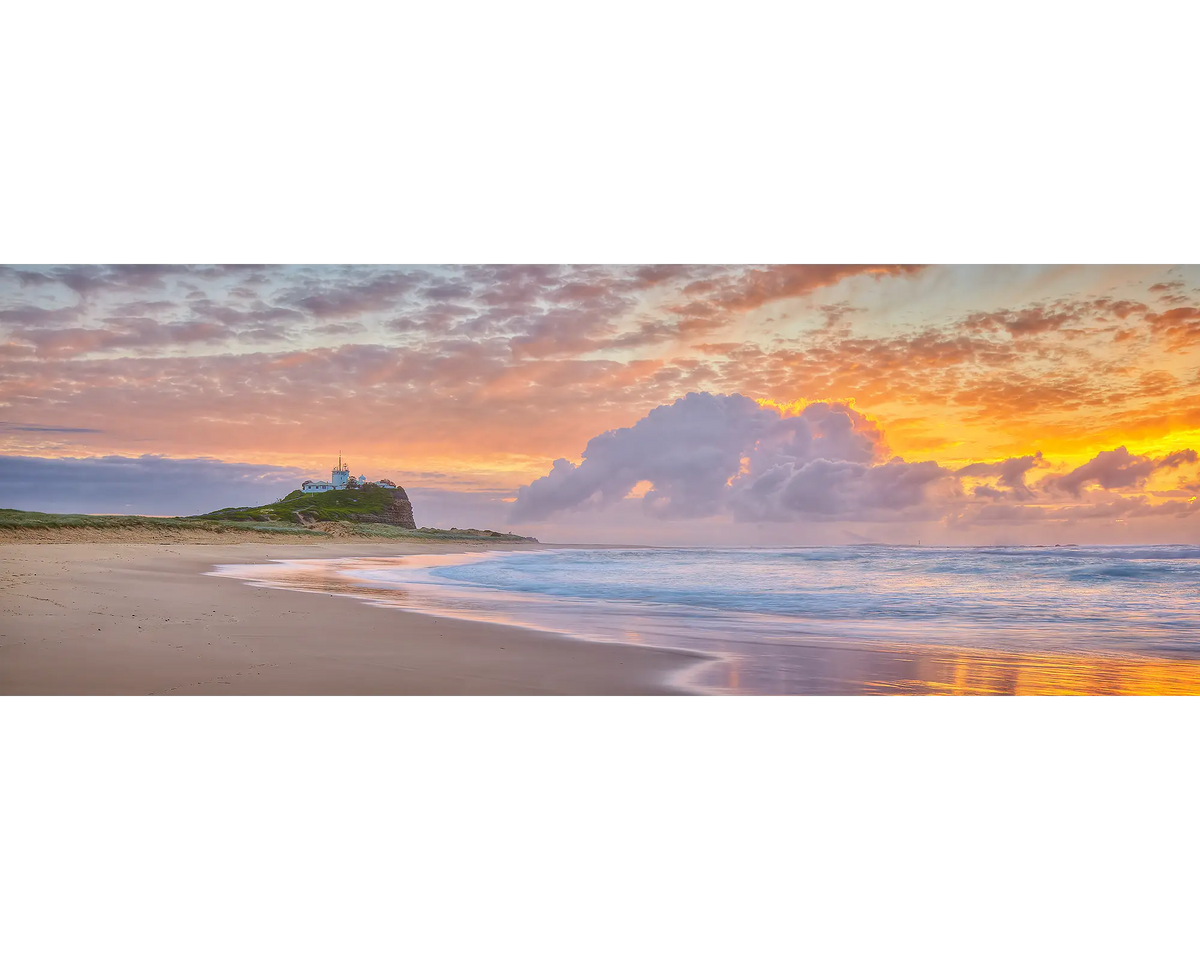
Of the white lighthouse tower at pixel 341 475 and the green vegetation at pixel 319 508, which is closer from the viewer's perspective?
the green vegetation at pixel 319 508

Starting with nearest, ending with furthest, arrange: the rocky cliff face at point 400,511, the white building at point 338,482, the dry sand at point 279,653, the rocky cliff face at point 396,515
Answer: the dry sand at point 279,653 → the rocky cliff face at point 396,515 → the rocky cliff face at point 400,511 → the white building at point 338,482

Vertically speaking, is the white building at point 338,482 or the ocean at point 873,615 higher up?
the white building at point 338,482

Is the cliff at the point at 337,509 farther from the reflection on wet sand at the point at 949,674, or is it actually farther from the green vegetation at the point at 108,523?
the reflection on wet sand at the point at 949,674

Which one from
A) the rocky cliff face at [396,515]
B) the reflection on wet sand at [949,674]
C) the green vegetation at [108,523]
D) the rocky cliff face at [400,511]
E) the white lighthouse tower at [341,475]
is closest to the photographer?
the reflection on wet sand at [949,674]

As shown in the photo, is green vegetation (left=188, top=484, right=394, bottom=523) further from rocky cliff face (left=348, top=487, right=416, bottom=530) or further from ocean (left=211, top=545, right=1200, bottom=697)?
ocean (left=211, top=545, right=1200, bottom=697)

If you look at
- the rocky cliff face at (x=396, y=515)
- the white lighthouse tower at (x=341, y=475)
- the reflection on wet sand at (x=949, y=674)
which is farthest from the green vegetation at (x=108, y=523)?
the white lighthouse tower at (x=341, y=475)

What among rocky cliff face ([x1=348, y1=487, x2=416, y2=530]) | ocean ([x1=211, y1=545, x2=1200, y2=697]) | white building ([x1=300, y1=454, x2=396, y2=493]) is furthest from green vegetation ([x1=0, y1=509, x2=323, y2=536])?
white building ([x1=300, y1=454, x2=396, y2=493])

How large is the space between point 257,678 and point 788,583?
946cm

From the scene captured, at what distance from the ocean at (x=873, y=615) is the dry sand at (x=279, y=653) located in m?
0.59

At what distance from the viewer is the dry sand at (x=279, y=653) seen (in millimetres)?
3592
